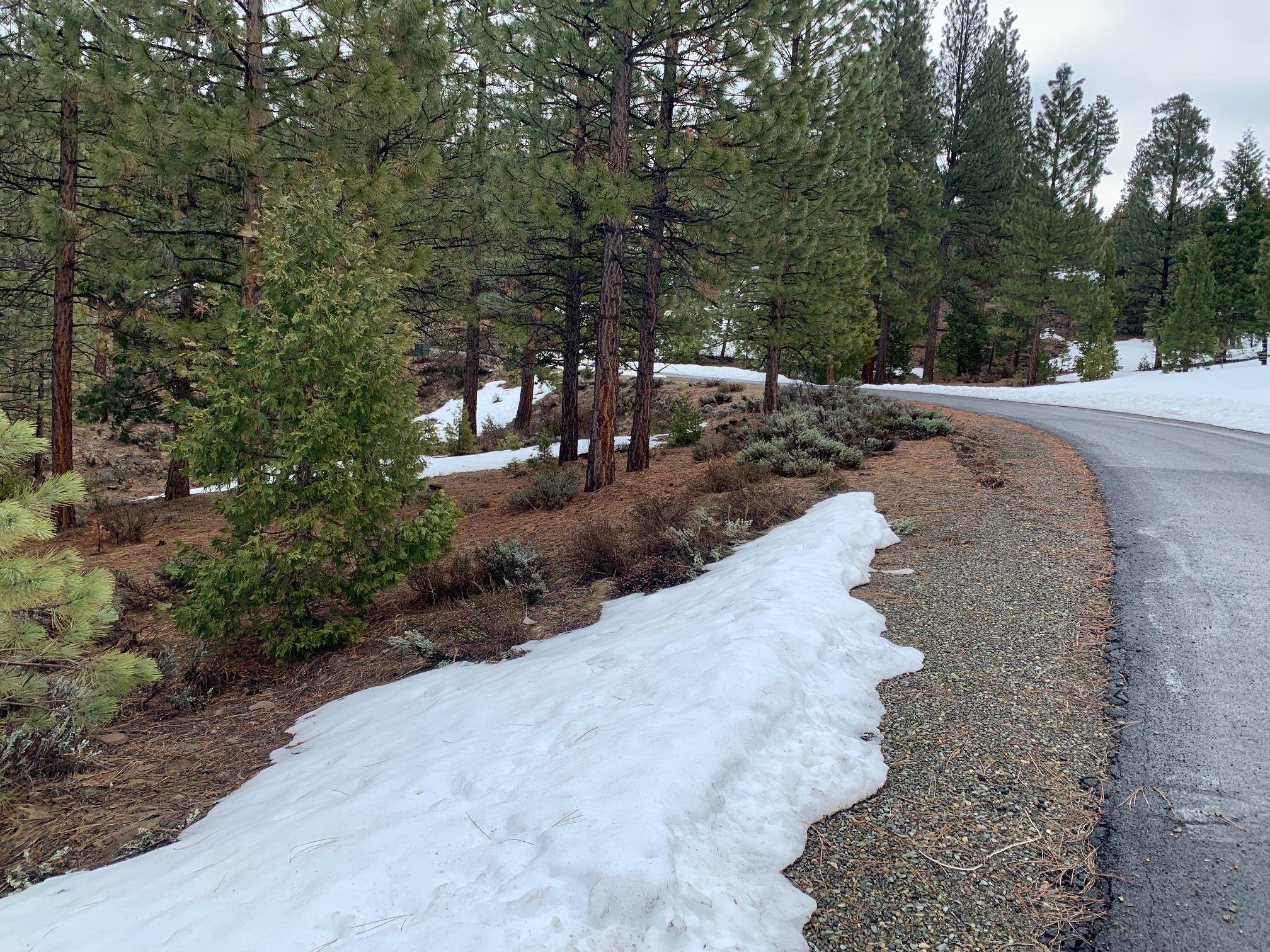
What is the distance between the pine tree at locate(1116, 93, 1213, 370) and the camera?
35.8 m

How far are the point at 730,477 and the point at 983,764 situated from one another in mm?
6031

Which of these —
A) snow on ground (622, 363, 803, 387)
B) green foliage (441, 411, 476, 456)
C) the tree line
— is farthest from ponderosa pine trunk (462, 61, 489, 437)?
snow on ground (622, 363, 803, 387)

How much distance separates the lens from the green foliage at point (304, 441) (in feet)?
16.4

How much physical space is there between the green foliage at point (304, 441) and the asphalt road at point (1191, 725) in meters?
4.80

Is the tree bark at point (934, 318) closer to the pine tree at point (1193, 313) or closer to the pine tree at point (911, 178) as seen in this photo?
the pine tree at point (911, 178)

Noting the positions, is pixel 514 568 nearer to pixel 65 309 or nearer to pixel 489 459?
pixel 65 309

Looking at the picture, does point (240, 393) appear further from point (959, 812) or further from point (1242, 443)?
→ point (1242, 443)

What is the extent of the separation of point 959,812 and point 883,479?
6639mm

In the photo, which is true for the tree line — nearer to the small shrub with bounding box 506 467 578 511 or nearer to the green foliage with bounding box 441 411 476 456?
the small shrub with bounding box 506 467 578 511

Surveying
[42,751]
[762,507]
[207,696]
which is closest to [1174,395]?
[762,507]

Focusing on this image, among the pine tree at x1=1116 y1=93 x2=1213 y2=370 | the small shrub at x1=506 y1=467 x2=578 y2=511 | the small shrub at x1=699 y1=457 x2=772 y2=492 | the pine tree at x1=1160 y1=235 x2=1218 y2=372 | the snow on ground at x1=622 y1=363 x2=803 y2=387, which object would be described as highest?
the pine tree at x1=1116 y1=93 x2=1213 y2=370

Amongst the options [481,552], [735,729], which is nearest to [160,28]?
[481,552]

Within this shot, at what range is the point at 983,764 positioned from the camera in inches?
113

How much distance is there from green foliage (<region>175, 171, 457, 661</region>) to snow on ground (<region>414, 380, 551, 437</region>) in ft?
67.2
